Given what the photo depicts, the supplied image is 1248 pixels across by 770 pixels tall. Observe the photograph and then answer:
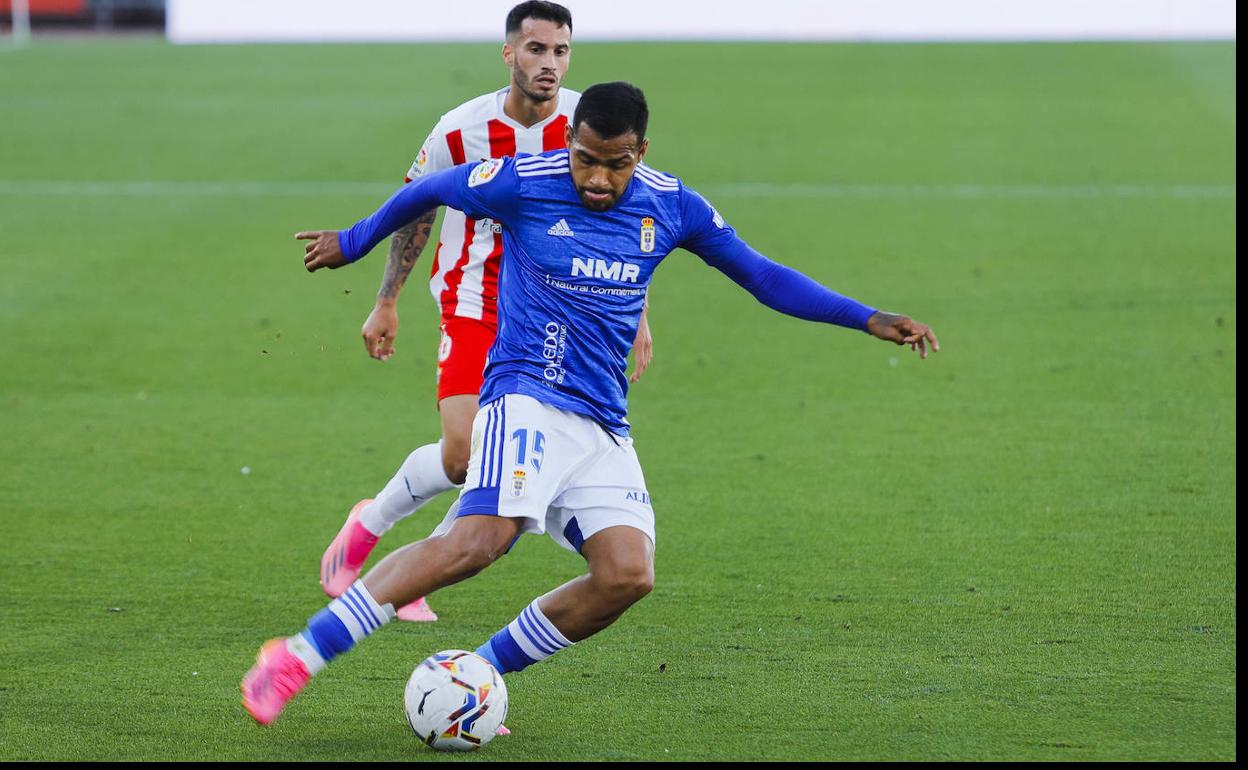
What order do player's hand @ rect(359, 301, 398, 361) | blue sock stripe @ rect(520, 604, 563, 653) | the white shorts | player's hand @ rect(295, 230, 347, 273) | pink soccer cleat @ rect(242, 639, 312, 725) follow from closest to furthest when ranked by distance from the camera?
1. pink soccer cleat @ rect(242, 639, 312, 725)
2. the white shorts
3. blue sock stripe @ rect(520, 604, 563, 653)
4. player's hand @ rect(295, 230, 347, 273)
5. player's hand @ rect(359, 301, 398, 361)

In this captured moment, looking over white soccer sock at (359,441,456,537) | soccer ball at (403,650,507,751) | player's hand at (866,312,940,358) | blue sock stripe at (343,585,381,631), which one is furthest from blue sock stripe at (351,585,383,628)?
player's hand at (866,312,940,358)

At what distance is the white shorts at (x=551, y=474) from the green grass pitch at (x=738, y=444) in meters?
0.61

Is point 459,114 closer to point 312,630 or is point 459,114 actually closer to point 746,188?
point 312,630

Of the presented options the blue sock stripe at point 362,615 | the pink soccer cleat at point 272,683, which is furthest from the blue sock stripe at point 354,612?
the pink soccer cleat at point 272,683

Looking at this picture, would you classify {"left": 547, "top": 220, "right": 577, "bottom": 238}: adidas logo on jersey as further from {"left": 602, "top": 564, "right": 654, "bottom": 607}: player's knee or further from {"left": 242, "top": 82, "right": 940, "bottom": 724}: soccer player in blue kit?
{"left": 602, "top": 564, "right": 654, "bottom": 607}: player's knee

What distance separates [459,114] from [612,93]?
1.46 m

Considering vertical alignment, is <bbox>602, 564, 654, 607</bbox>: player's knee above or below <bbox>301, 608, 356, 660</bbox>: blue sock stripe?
above

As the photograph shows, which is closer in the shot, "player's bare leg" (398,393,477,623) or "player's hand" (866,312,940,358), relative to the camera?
"player's hand" (866,312,940,358)

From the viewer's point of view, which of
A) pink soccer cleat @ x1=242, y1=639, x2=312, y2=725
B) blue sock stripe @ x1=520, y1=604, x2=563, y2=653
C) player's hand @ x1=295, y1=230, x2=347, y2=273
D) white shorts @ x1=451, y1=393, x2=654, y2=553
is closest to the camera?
pink soccer cleat @ x1=242, y1=639, x2=312, y2=725

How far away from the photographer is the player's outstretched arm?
20.0ft

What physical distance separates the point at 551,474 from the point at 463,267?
158 cm

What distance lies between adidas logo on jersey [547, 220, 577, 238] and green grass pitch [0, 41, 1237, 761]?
1.44m

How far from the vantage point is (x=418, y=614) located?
20.4 feet

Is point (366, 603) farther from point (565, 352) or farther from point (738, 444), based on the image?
point (738, 444)
